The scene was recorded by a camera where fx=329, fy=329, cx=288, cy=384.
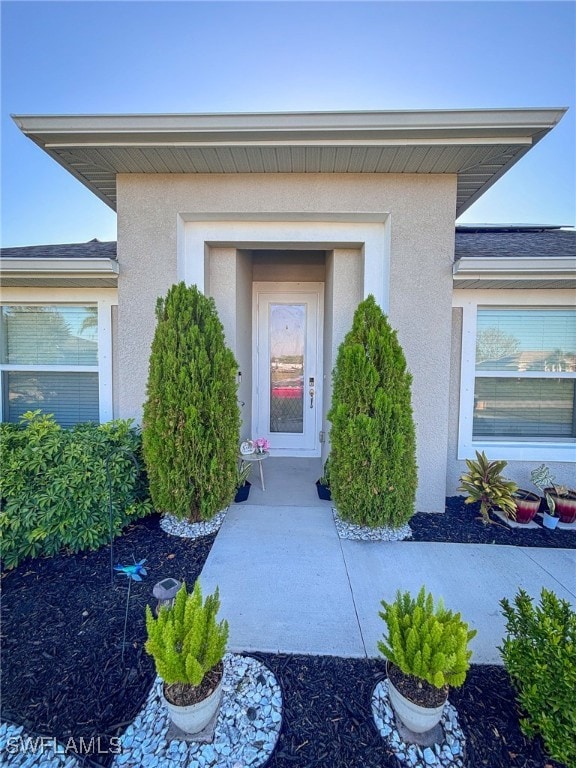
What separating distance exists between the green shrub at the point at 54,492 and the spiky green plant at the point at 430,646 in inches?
106

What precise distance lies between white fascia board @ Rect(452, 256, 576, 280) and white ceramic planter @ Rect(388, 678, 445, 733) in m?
3.87

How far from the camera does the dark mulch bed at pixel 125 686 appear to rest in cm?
165

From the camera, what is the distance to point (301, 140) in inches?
135

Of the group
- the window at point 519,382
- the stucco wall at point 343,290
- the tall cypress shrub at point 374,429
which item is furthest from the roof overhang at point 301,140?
the window at point 519,382

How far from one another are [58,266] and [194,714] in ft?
14.2

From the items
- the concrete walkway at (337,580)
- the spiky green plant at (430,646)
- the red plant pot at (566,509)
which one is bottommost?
the concrete walkway at (337,580)

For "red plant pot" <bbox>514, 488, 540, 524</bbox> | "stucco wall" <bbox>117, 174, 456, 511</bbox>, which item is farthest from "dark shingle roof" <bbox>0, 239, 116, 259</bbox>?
Result: "red plant pot" <bbox>514, 488, 540, 524</bbox>

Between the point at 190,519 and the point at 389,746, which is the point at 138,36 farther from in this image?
the point at 389,746

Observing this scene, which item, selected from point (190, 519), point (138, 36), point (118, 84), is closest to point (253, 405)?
point (190, 519)

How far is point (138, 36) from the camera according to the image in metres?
5.15

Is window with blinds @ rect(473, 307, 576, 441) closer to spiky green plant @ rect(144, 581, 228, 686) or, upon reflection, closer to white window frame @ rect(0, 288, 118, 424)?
spiky green plant @ rect(144, 581, 228, 686)

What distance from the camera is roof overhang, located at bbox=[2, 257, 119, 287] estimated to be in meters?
3.83

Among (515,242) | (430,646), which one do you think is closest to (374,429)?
(430,646)

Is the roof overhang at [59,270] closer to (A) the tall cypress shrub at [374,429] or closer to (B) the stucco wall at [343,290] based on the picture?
(B) the stucco wall at [343,290]
